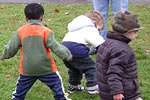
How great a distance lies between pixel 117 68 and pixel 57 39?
3792 millimetres

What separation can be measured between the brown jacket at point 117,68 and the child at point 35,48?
61 cm

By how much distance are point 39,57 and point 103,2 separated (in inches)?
112

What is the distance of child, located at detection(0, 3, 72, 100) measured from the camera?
10.6 ft

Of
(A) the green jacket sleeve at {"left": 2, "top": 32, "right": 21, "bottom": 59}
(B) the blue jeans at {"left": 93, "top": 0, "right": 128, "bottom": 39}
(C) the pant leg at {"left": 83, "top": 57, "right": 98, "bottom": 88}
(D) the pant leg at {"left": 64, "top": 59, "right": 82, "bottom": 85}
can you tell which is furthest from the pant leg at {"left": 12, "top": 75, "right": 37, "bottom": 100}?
(B) the blue jeans at {"left": 93, "top": 0, "right": 128, "bottom": 39}

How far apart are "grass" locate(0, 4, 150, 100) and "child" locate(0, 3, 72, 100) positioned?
85 cm

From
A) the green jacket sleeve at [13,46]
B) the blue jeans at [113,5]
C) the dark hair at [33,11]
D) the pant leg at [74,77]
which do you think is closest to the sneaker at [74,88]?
the pant leg at [74,77]

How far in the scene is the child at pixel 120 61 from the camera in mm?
2695

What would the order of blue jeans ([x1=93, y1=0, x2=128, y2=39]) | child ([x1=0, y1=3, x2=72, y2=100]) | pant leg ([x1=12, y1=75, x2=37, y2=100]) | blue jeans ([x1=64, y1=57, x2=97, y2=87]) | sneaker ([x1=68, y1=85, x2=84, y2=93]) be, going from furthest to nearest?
blue jeans ([x1=93, y1=0, x2=128, y2=39]) → sneaker ([x1=68, y1=85, x2=84, y2=93]) → blue jeans ([x1=64, y1=57, x2=97, y2=87]) → pant leg ([x1=12, y1=75, x2=37, y2=100]) → child ([x1=0, y1=3, x2=72, y2=100])

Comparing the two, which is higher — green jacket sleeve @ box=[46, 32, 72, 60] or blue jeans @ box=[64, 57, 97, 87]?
green jacket sleeve @ box=[46, 32, 72, 60]

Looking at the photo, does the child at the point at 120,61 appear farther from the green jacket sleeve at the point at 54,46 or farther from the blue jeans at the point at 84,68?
the blue jeans at the point at 84,68

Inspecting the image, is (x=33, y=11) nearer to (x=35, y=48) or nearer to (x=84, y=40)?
(x=35, y=48)

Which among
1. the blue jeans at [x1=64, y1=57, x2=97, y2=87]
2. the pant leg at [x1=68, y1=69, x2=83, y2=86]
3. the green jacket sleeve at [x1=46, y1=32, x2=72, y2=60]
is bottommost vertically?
the pant leg at [x1=68, y1=69, x2=83, y2=86]

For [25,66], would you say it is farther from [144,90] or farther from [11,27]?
[11,27]

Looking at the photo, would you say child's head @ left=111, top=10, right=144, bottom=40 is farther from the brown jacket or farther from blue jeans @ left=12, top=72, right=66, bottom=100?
blue jeans @ left=12, top=72, right=66, bottom=100
